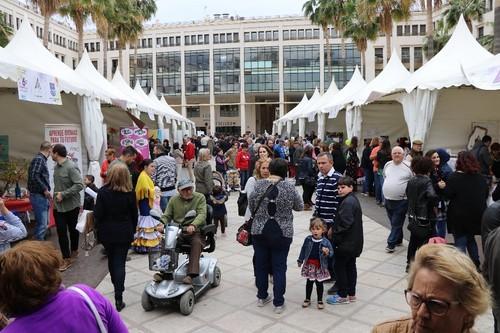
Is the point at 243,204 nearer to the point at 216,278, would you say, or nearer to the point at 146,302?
the point at 216,278

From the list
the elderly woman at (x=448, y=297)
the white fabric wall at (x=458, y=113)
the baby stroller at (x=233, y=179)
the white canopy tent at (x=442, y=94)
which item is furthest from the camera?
the baby stroller at (x=233, y=179)

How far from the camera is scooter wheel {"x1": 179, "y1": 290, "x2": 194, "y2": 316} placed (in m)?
4.58

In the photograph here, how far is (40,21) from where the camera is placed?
5400cm

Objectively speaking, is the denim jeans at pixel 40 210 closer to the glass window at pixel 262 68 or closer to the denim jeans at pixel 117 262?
the denim jeans at pixel 117 262

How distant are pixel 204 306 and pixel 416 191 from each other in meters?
2.93

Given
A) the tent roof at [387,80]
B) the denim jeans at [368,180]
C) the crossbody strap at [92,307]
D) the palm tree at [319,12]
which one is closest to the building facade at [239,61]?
the palm tree at [319,12]

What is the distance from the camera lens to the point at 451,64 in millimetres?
10734

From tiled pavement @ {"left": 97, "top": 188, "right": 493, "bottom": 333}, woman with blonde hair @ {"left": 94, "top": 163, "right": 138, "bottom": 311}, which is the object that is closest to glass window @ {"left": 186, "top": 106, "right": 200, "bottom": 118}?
tiled pavement @ {"left": 97, "top": 188, "right": 493, "bottom": 333}

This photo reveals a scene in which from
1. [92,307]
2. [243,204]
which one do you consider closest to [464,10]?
[243,204]

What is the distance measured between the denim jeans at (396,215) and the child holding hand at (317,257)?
7.69 feet

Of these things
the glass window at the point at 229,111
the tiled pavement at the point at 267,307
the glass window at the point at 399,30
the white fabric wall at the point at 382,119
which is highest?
the glass window at the point at 399,30

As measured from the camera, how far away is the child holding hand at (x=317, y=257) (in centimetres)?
464

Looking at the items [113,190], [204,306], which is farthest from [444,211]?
[113,190]

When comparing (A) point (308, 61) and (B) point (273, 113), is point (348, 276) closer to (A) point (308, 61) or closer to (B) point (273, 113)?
(A) point (308, 61)
